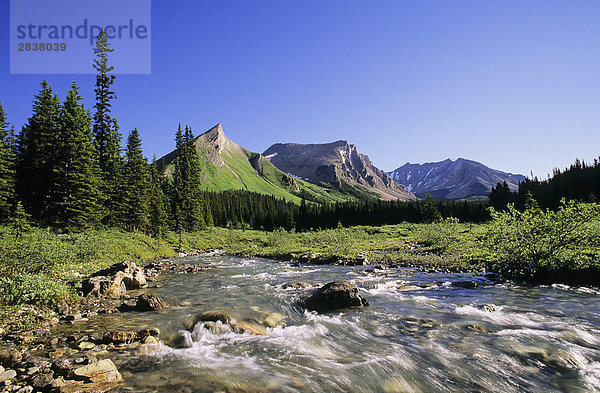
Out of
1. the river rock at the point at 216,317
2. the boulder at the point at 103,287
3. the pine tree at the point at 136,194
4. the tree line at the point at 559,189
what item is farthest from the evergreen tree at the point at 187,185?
the tree line at the point at 559,189

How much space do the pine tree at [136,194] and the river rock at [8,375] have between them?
1887 inches

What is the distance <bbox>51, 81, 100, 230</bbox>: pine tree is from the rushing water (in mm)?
29944

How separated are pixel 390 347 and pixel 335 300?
14.7 ft

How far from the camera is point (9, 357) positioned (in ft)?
21.0

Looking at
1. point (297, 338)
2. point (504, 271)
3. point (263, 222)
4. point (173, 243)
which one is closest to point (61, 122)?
point (173, 243)

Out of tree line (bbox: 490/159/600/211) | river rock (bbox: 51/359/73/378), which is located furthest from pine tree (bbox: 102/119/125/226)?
tree line (bbox: 490/159/600/211)

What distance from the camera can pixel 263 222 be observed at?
134 m

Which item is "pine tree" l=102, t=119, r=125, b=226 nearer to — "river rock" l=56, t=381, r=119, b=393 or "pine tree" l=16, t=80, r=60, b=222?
"pine tree" l=16, t=80, r=60, b=222

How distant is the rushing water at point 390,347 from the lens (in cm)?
626

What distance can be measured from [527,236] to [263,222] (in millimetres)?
123444

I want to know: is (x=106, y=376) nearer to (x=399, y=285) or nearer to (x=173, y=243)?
(x=399, y=285)

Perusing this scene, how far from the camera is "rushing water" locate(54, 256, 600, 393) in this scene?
20.5ft

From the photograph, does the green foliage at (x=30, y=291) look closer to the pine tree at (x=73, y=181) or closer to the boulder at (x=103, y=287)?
the boulder at (x=103, y=287)

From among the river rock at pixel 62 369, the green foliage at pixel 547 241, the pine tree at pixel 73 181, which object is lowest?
the river rock at pixel 62 369
